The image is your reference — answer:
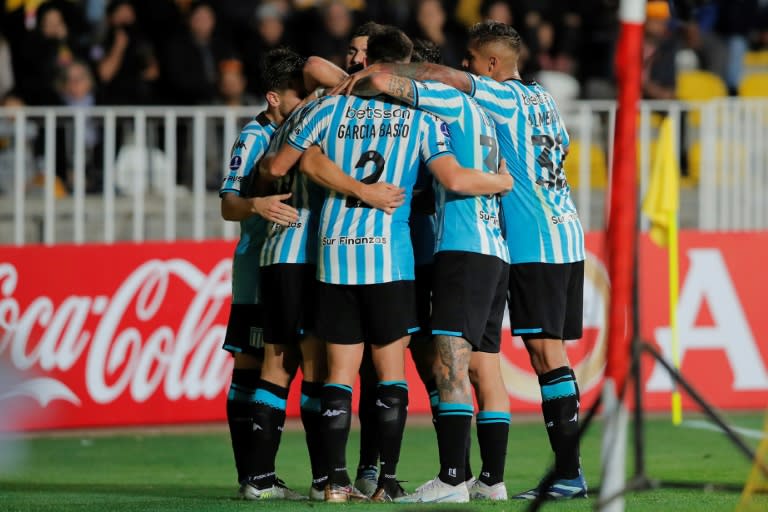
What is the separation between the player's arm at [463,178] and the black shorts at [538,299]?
60 centimetres

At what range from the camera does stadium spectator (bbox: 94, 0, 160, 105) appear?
45.6ft

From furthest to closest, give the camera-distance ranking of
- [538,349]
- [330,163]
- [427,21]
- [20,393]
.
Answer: [427,21]
[20,393]
[538,349]
[330,163]

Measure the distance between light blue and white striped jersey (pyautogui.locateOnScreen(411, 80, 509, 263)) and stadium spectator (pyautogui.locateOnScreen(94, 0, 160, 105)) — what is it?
725cm

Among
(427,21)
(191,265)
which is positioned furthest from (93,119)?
(427,21)

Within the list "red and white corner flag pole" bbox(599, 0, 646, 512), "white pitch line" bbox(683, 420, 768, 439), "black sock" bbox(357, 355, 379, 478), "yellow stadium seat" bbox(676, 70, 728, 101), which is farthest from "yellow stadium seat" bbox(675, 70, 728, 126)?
"red and white corner flag pole" bbox(599, 0, 646, 512)

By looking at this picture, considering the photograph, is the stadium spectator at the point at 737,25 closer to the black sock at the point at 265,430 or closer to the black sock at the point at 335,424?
the black sock at the point at 265,430

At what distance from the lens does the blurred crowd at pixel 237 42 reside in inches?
548

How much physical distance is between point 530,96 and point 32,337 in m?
5.65

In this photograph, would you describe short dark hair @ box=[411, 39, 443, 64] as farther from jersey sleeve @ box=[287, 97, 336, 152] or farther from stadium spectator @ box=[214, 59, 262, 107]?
stadium spectator @ box=[214, 59, 262, 107]

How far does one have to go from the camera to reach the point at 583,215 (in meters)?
13.3

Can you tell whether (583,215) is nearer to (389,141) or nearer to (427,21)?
(427,21)

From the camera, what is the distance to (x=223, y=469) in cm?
964

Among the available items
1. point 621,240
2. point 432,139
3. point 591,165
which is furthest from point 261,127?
point 591,165

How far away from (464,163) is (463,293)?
0.67 m
